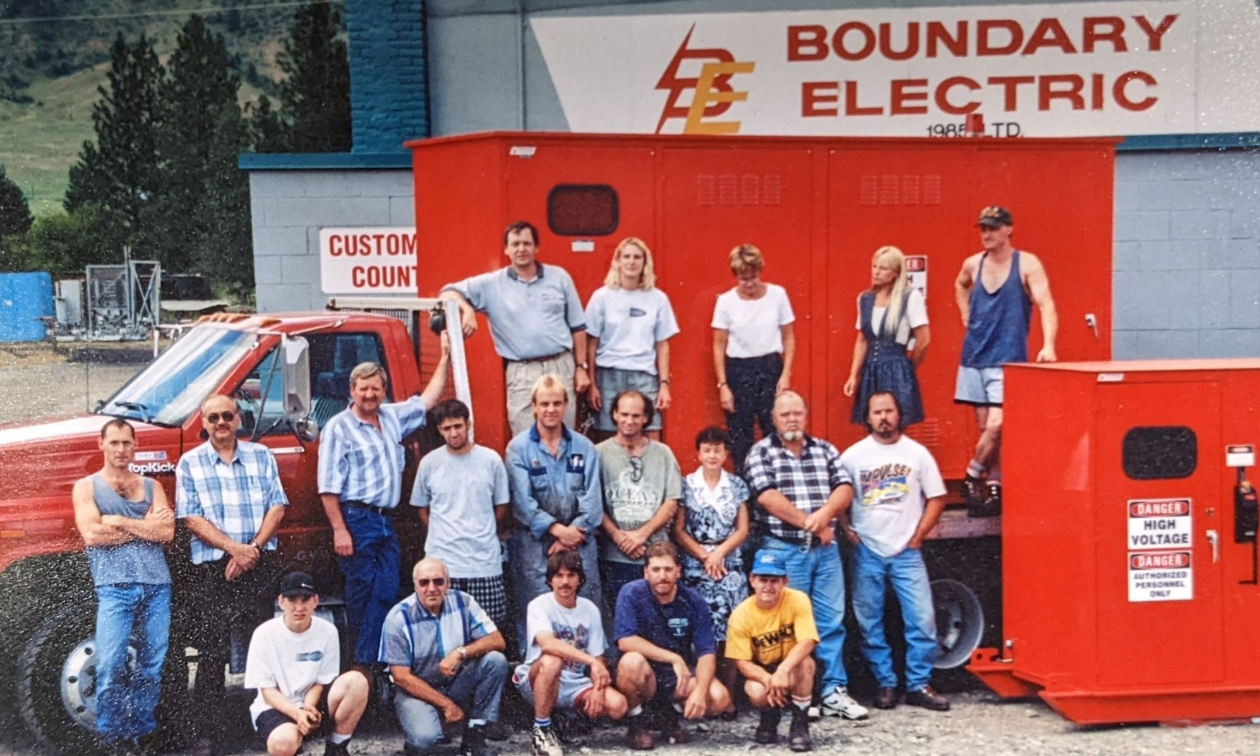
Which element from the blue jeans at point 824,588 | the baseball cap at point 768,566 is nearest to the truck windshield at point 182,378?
the baseball cap at point 768,566

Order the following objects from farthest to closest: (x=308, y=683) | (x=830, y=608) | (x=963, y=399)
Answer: (x=963, y=399) → (x=830, y=608) → (x=308, y=683)

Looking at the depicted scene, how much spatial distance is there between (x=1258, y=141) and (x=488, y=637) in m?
9.28

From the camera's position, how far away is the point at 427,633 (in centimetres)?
593

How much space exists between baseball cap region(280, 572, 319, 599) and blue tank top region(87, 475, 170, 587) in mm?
707

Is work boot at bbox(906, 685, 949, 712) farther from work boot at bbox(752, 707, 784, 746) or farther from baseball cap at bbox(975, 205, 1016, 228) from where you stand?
baseball cap at bbox(975, 205, 1016, 228)

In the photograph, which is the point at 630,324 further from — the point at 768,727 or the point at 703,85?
the point at 703,85

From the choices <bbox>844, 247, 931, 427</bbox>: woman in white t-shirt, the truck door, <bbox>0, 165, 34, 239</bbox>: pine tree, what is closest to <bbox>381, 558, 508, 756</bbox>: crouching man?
<bbox>844, 247, 931, 427</bbox>: woman in white t-shirt

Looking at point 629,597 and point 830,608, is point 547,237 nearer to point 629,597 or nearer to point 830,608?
point 629,597

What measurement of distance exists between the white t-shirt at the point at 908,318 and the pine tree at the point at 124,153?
30568 mm

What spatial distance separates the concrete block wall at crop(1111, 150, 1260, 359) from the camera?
1159 cm

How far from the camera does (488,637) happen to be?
19.7ft

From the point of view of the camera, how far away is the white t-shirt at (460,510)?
20.6 ft

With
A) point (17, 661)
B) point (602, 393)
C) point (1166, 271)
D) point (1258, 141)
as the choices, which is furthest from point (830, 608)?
point (1258, 141)

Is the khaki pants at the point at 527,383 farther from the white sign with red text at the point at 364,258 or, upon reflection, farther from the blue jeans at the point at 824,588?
the white sign with red text at the point at 364,258
